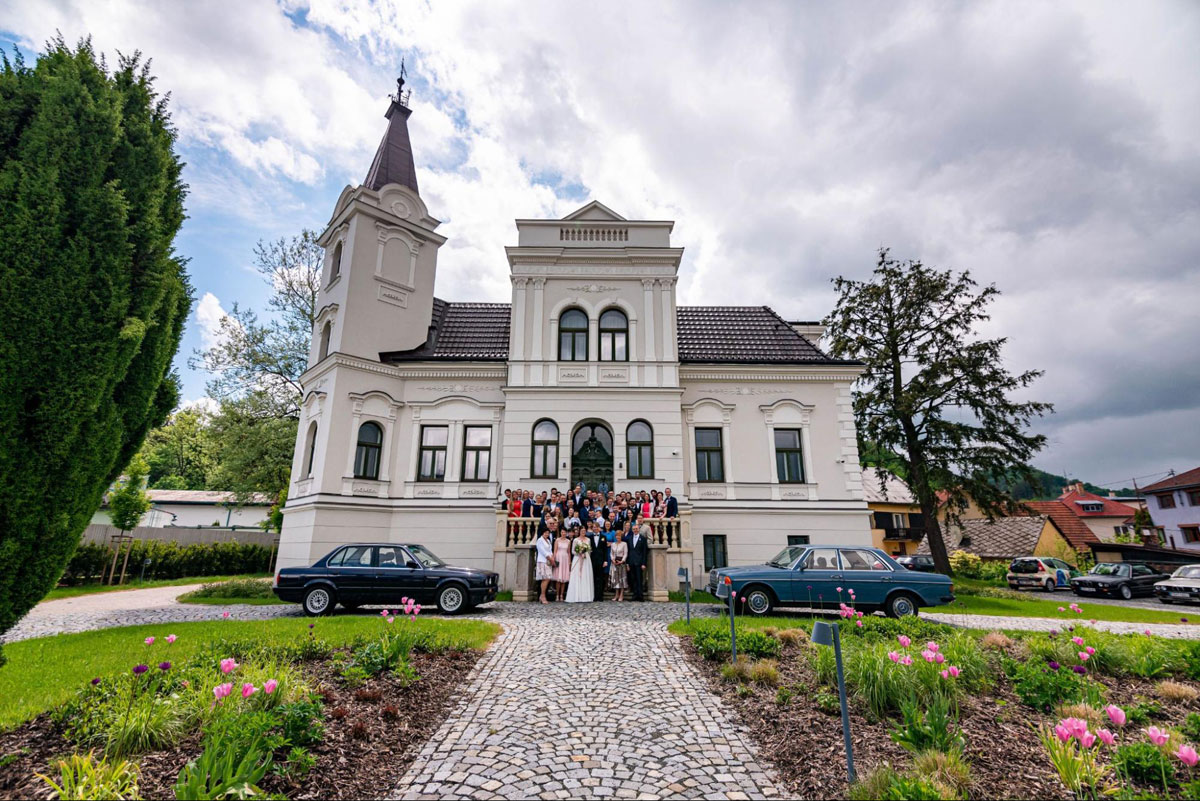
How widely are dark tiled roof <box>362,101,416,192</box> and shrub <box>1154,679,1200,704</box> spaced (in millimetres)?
23531

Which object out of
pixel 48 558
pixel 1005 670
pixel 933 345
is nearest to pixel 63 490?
pixel 48 558

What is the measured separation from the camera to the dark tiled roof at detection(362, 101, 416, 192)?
860 inches

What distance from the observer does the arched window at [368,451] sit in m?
18.5

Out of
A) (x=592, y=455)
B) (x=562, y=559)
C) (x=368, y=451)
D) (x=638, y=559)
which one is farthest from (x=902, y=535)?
(x=368, y=451)

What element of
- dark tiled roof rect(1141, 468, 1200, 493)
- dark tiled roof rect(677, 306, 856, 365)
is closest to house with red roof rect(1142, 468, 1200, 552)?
dark tiled roof rect(1141, 468, 1200, 493)

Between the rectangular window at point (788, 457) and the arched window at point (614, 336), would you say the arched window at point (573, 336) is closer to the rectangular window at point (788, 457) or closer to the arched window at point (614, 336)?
the arched window at point (614, 336)

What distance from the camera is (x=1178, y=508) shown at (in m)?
42.0

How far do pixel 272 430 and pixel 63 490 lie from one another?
70.3 feet

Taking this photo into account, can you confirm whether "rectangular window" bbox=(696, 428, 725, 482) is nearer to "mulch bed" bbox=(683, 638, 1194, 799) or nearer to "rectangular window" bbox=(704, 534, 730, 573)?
"rectangular window" bbox=(704, 534, 730, 573)

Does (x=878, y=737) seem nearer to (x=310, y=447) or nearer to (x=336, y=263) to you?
(x=310, y=447)

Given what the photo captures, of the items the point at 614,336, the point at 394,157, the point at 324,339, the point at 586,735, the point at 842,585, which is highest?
the point at 394,157

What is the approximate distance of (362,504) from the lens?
18000 millimetres

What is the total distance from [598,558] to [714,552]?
564cm

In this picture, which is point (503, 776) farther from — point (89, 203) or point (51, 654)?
point (51, 654)
